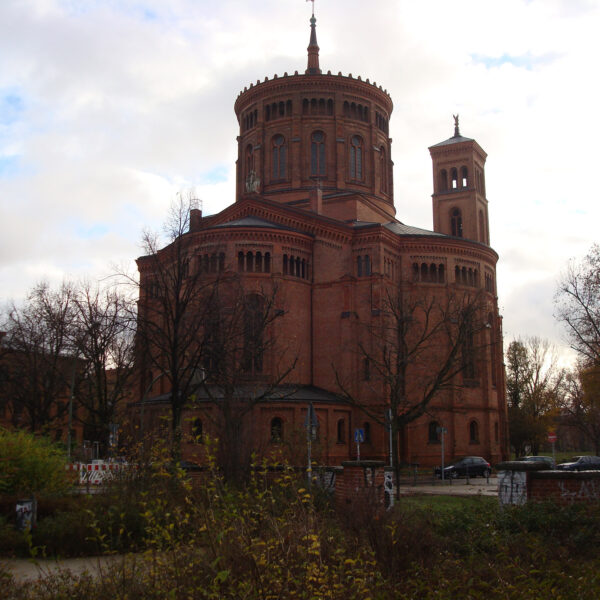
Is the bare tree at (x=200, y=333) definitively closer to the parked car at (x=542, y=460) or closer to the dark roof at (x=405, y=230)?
the parked car at (x=542, y=460)

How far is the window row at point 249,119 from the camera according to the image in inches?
2112

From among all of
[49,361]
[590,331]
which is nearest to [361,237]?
[590,331]

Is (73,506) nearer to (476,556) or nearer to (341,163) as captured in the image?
(476,556)

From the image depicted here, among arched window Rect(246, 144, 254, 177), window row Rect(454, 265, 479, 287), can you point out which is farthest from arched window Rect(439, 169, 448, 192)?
arched window Rect(246, 144, 254, 177)

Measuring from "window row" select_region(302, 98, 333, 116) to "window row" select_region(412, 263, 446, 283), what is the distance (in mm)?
14449

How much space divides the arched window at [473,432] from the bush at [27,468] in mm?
33190

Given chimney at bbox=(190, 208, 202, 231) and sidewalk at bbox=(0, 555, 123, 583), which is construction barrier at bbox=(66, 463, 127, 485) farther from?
chimney at bbox=(190, 208, 202, 231)

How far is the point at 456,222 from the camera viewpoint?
5494 centimetres

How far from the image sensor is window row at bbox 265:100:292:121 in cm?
5178

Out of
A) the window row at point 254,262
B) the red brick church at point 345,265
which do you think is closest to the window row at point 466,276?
the red brick church at point 345,265

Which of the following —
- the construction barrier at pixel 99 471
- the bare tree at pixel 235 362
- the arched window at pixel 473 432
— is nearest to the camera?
the construction barrier at pixel 99 471

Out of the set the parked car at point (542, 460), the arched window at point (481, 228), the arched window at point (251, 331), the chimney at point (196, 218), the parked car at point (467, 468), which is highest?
the arched window at point (481, 228)

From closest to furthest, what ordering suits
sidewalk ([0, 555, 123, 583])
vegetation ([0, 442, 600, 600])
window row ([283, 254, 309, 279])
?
vegetation ([0, 442, 600, 600]) → sidewalk ([0, 555, 123, 583]) → window row ([283, 254, 309, 279])

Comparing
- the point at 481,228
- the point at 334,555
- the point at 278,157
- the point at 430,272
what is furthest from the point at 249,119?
the point at 334,555
